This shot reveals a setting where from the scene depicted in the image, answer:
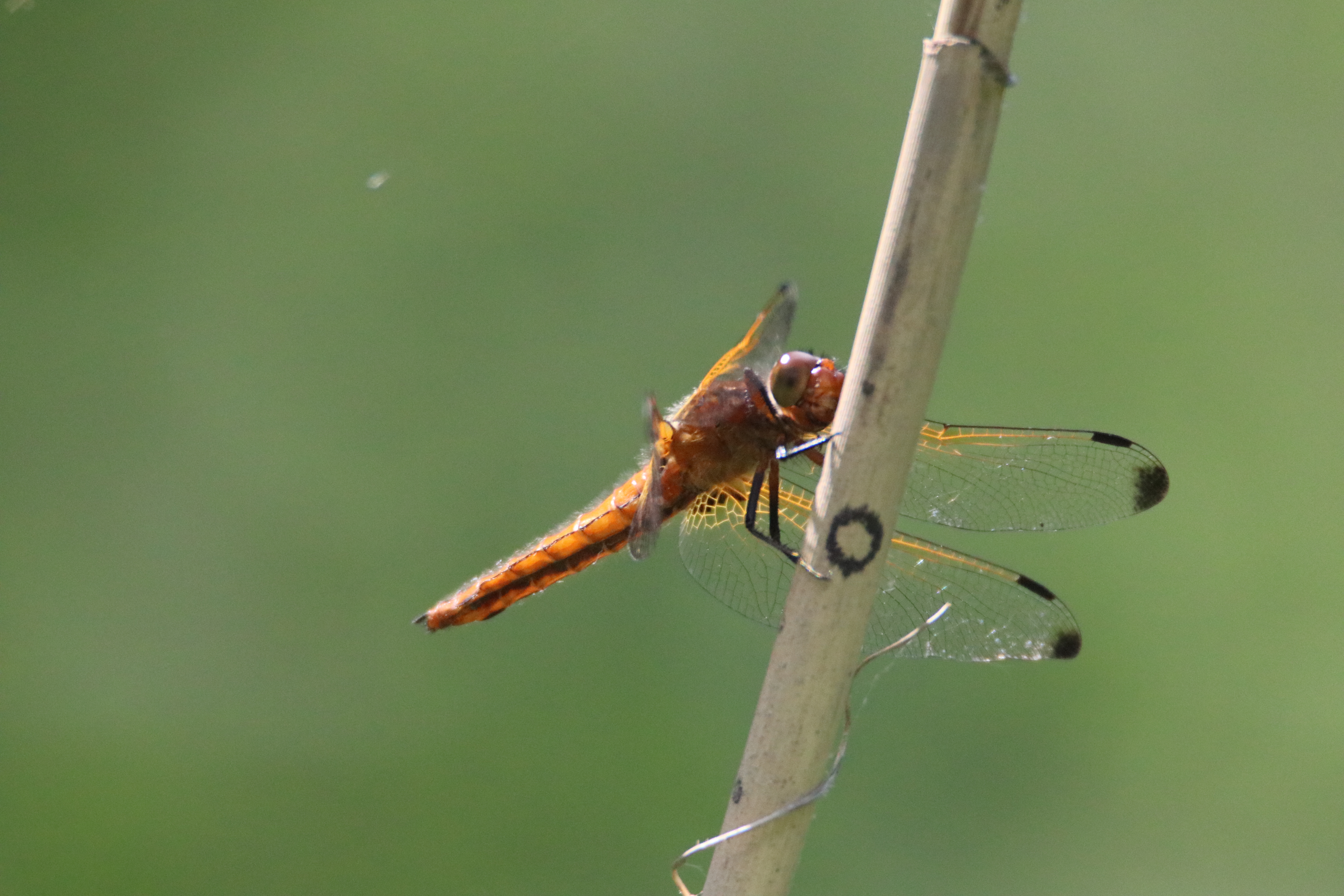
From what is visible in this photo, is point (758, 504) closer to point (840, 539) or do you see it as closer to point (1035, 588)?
point (1035, 588)

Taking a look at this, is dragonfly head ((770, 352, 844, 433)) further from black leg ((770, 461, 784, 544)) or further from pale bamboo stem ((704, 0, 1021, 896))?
pale bamboo stem ((704, 0, 1021, 896))

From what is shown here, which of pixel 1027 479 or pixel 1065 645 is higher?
pixel 1027 479

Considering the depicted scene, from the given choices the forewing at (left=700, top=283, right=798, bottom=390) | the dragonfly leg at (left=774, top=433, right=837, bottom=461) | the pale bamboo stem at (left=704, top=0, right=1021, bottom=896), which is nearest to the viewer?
the pale bamboo stem at (left=704, top=0, right=1021, bottom=896)

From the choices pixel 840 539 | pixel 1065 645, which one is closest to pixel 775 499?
pixel 1065 645

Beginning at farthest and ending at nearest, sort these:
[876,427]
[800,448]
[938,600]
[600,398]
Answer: [600,398] → [938,600] → [800,448] → [876,427]

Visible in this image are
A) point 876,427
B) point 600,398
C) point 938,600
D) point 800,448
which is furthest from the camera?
point 600,398

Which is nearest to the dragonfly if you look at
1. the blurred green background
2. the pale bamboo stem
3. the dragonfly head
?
the dragonfly head

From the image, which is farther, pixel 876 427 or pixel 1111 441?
pixel 1111 441
